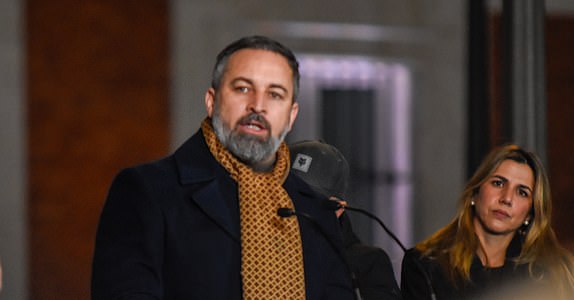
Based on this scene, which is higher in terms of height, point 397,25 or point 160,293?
point 397,25

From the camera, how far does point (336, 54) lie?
7359mm

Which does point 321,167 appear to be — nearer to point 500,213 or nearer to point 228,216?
point 500,213

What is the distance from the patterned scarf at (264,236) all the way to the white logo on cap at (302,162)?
58cm

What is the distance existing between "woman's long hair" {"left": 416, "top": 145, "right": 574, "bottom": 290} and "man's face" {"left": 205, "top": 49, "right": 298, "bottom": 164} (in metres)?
0.97

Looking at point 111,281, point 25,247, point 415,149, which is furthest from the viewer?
point 415,149

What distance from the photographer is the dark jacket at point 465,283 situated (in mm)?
2729

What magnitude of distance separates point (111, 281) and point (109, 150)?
16.6ft

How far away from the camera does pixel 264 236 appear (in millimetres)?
2004

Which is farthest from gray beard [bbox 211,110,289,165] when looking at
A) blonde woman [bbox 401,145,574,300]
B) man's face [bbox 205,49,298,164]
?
blonde woman [bbox 401,145,574,300]

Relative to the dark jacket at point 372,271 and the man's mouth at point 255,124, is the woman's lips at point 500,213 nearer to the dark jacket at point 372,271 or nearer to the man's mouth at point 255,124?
the dark jacket at point 372,271

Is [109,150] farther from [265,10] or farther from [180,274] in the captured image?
[180,274]

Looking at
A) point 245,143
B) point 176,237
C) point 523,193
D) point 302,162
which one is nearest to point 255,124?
point 245,143

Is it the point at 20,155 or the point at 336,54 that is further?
the point at 336,54

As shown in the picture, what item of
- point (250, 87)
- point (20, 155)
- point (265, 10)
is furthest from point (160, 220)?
point (265, 10)
